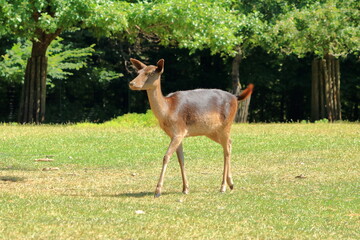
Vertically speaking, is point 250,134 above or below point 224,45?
below

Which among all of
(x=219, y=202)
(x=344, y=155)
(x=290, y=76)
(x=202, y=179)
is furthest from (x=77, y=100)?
(x=219, y=202)

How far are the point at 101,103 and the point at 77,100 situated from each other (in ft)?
4.94

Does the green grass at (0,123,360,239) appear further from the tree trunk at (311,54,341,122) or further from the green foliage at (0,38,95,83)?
the tree trunk at (311,54,341,122)

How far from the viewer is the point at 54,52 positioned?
37156 mm

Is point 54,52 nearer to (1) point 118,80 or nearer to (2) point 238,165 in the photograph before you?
(1) point 118,80

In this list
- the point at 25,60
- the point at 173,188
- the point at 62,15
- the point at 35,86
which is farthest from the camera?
the point at 25,60

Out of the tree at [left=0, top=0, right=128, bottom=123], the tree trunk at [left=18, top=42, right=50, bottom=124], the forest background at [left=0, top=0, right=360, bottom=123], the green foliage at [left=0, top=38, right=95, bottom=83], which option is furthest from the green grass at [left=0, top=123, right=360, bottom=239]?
the green foliage at [left=0, top=38, right=95, bottom=83]

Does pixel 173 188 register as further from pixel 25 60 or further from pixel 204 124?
pixel 25 60

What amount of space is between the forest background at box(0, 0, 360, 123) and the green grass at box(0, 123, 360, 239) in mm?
3771

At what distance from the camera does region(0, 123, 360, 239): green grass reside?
8578 mm

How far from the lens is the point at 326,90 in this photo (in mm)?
33938

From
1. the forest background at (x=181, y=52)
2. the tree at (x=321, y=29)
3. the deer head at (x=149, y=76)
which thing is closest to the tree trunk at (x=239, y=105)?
the forest background at (x=181, y=52)

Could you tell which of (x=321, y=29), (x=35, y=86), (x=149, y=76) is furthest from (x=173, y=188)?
(x=321, y=29)

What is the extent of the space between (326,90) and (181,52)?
403 inches
